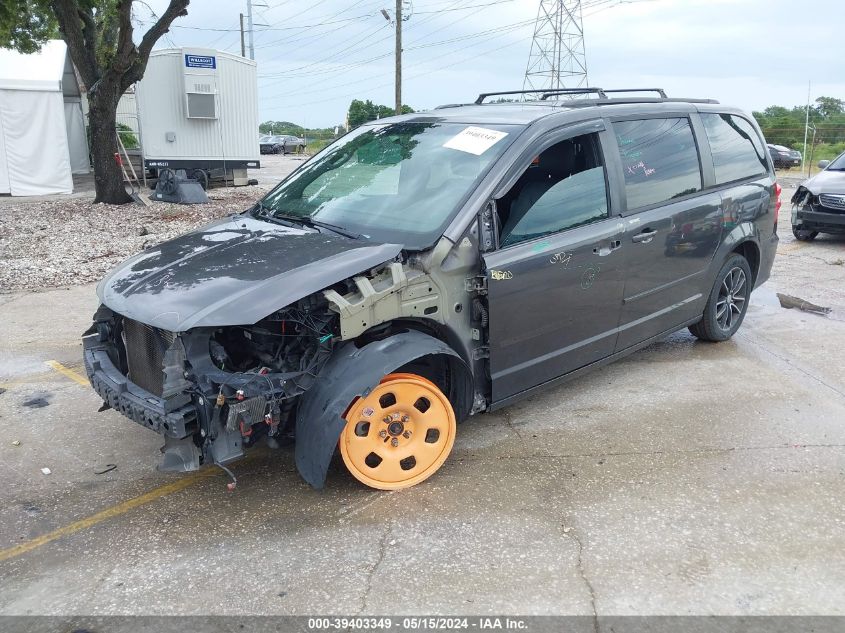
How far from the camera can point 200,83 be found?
58.2 feet

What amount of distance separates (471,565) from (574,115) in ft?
8.69

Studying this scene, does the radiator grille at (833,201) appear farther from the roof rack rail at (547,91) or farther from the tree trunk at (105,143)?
the tree trunk at (105,143)

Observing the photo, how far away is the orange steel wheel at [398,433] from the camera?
341 centimetres

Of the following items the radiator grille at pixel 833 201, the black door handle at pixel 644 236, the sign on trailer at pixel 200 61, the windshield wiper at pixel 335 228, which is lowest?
the radiator grille at pixel 833 201

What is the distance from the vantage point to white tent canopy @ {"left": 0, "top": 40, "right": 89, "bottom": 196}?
16.5 metres

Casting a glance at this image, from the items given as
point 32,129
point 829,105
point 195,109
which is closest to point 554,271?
point 195,109

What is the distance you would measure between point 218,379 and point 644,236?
2.80m

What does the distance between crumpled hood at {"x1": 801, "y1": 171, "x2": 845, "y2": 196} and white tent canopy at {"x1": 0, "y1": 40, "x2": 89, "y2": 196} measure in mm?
16289

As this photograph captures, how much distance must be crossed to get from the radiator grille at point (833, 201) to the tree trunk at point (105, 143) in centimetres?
1276

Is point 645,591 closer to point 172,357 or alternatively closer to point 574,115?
point 172,357

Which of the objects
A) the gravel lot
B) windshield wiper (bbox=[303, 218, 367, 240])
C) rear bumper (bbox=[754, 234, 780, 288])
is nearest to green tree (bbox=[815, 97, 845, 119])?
the gravel lot

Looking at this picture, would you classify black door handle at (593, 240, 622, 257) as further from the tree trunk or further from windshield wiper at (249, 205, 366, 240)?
the tree trunk

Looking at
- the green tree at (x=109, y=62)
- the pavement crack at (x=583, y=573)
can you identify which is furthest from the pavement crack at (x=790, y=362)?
the green tree at (x=109, y=62)

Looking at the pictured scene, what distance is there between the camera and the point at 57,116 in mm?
17188
